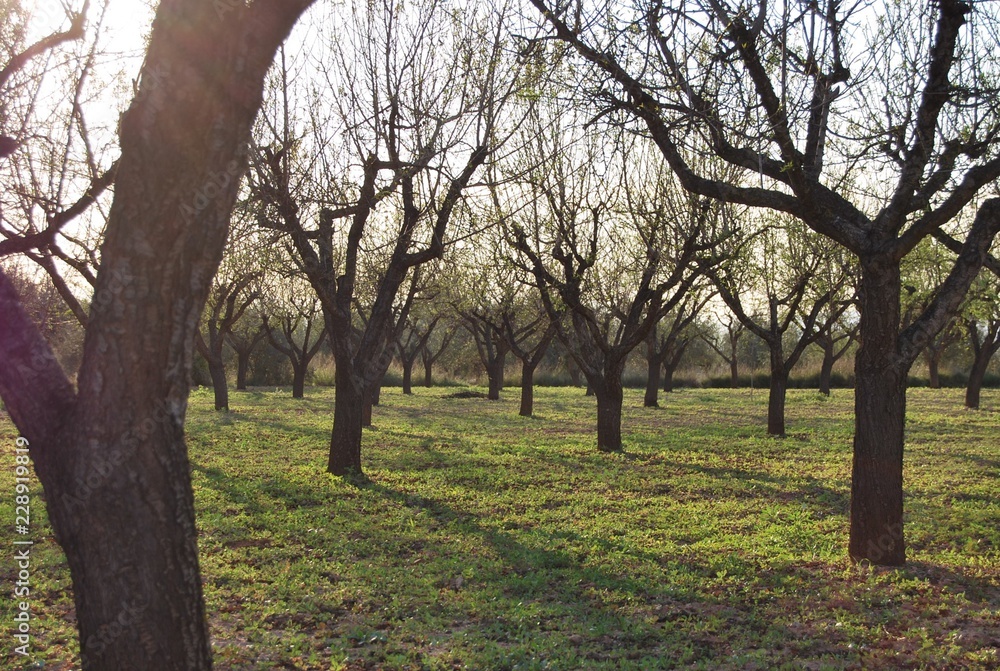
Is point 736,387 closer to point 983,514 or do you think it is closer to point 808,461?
point 808,461

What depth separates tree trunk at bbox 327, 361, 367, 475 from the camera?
11.0 meters

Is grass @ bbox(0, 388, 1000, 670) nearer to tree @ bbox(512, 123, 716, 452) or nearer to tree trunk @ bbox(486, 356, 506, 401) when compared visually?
tree @ bbox(512, 123, 716, 452)

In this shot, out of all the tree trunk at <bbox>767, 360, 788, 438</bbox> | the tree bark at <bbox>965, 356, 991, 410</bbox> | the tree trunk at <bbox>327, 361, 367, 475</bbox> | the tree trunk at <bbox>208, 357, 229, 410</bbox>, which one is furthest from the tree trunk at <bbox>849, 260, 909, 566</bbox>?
the tree bark at <bbox>965, 356, 991, 410</bbox>

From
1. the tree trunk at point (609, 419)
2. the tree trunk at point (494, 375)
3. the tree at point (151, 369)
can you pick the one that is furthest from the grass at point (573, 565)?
the tree trunk at point (494, 375)

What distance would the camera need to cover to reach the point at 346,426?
11141 millimetres

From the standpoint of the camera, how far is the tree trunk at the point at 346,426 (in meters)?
11.0

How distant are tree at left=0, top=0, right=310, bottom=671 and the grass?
207 cm

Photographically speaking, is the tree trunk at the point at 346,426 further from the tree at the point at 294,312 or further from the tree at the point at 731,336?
the tree at the point at 731,336

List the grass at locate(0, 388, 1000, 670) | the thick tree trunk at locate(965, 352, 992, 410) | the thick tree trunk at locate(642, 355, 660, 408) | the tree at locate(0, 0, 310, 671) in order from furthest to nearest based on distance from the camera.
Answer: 1. the thick tree trunk at locate(642, 355, 660, 408)
2. the thick tree trunk at locate(965, 352, 992, 410)
3. the grass at locate(0, 388, 1000, 670)
4. the tree at locate(0, 0, 310, 671)

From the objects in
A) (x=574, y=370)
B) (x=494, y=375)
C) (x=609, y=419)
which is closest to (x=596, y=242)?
(x=609, y=419)

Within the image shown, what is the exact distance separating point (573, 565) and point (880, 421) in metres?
2.88

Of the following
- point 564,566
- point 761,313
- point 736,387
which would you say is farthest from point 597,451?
point 736,387

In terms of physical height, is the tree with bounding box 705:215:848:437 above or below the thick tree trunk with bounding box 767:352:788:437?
above

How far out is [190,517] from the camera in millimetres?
2877
